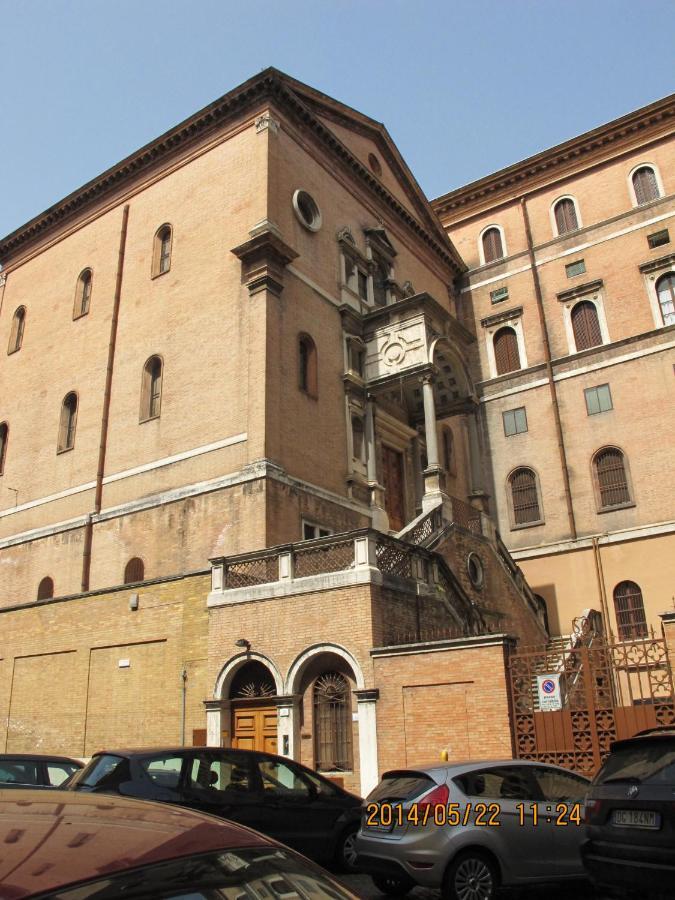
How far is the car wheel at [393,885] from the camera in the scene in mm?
7641

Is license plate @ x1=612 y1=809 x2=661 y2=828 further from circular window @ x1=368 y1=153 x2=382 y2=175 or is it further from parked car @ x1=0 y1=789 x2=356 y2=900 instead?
circular window @ x1=368 y1=153 x2=382 y2=175

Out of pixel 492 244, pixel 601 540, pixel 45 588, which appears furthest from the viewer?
pixel 492 244

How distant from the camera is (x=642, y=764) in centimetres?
661

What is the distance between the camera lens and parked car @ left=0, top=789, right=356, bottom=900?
2.09 meters

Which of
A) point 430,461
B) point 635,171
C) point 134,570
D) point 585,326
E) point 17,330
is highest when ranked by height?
point 635,171

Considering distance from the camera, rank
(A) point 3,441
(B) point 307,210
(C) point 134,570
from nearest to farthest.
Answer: (C) point 134,570 < (B) point 307,210 < (A) point 3,441

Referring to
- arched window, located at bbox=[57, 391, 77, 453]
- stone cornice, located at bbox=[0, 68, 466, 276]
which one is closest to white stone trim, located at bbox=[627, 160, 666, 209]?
stone cornice, located at bbox=[0, 68, 466, 276]

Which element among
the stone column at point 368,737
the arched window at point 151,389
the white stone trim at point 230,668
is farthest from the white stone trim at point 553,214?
the stone column at point 368,737

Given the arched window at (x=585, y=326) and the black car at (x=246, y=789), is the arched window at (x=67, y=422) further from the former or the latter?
the black car at (x=246, y=789)

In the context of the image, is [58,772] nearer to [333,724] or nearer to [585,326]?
[333,724]

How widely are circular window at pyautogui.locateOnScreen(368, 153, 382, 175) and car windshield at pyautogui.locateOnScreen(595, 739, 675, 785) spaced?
1001 inches

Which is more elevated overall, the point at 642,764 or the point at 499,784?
the point at 642,764

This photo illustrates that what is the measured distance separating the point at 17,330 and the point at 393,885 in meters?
26.6

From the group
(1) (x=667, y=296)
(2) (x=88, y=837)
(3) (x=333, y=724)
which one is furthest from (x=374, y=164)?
(2) (x=88, y=837)
